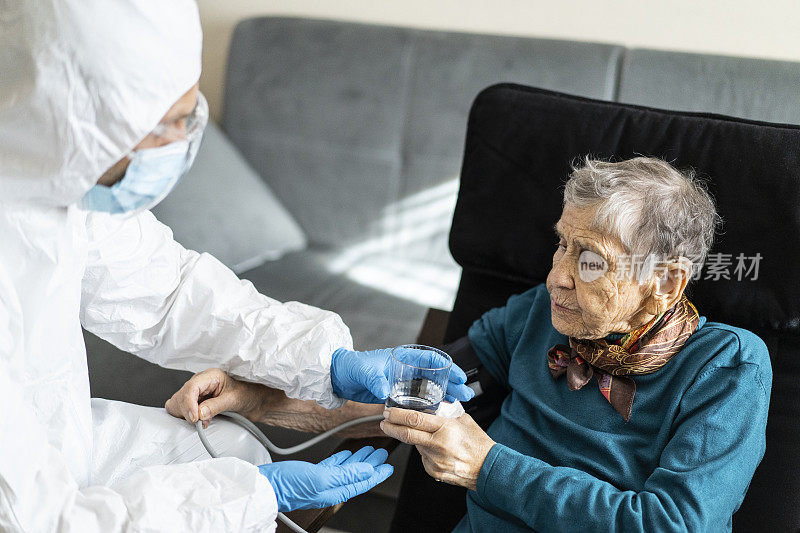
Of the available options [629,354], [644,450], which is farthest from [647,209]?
[644,450]

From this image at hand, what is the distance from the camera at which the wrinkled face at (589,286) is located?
1245 millimetres

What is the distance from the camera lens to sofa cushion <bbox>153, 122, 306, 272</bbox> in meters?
2.61

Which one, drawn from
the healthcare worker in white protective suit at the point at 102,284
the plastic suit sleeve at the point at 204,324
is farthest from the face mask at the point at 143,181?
the plastic suit sleeve at the point at 204,324

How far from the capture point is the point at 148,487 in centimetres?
99

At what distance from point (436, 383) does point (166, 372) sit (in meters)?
1.04

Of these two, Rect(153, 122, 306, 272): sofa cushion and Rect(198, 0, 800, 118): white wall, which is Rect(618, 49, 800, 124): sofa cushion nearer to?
Rect(198, 0, 800, 118): white wall

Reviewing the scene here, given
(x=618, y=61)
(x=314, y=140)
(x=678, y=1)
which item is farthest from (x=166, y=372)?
(x=678, y=1)

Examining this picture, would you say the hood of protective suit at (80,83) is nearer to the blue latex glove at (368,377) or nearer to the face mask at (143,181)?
the face mask at (143,181)

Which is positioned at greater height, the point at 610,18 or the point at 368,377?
the point at 610,18

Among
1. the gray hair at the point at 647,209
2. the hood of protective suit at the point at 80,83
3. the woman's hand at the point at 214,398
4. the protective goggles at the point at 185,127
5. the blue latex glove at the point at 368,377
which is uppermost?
the hood of protective suit at the point at 80,83

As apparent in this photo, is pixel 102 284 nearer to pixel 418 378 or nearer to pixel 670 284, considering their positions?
pixel 418 378

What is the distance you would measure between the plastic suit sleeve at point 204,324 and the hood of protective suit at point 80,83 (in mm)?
378

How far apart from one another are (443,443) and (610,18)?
82.4 inches

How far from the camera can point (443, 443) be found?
125 centimetres
